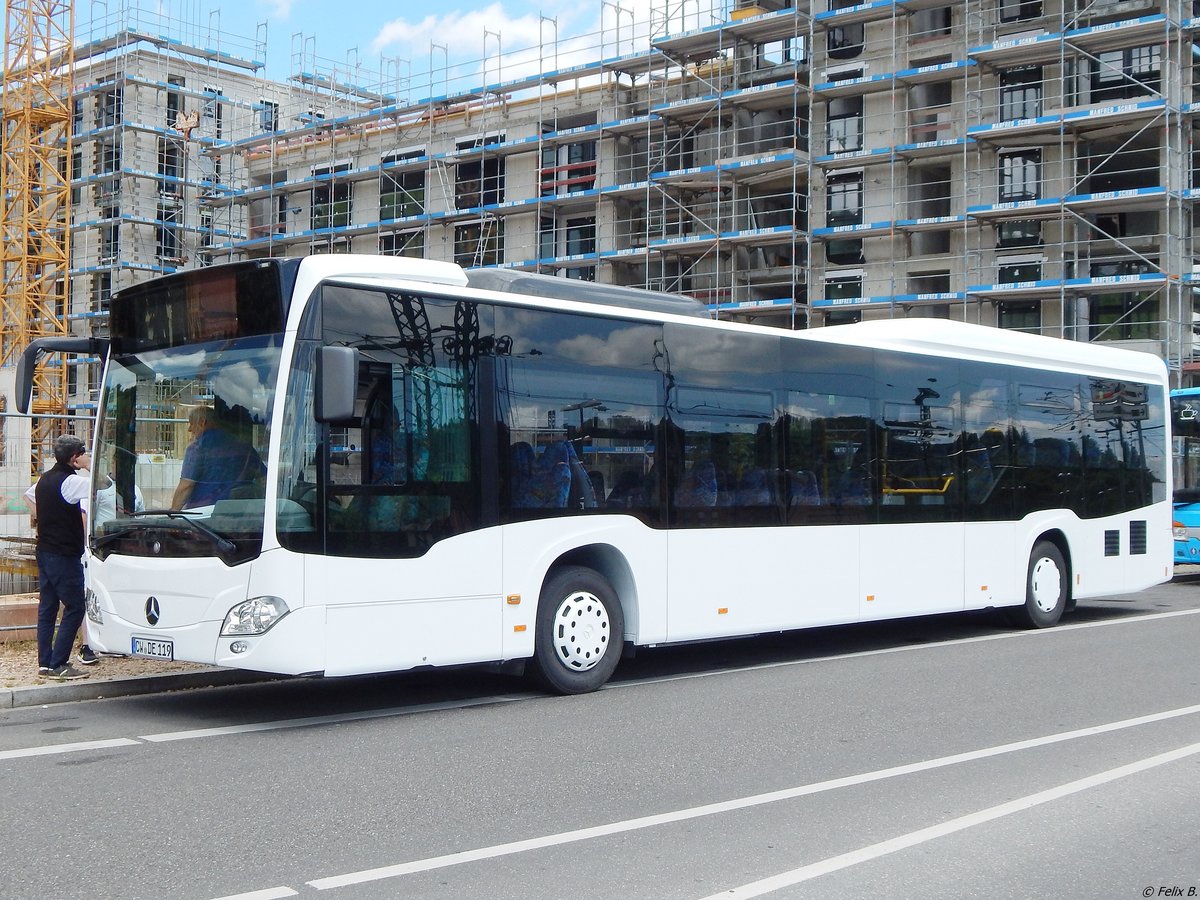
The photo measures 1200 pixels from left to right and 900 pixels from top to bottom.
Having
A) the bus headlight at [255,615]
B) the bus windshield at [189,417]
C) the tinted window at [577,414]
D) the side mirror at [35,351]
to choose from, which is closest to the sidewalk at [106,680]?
the bus windshield at [189,417]

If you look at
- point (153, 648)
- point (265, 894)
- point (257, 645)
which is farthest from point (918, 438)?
point (265, 894)

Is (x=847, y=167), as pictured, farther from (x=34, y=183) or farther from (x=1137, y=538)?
(x=34, y=183)

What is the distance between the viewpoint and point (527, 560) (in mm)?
9648

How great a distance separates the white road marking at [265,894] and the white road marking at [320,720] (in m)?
3.36

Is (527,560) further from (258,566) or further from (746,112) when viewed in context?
(746,112)

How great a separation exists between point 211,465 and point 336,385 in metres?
1.12

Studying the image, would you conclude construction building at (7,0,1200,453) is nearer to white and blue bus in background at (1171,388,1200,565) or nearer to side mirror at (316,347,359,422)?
white and blue bus in background at (1171,388,1200,565)

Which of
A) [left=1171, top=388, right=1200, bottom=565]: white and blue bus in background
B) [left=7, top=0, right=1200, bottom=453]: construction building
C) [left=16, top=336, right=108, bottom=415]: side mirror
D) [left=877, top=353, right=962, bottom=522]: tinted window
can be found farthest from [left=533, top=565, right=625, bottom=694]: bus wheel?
[left=7, top=0, right=1200, bottom=453]: construction building

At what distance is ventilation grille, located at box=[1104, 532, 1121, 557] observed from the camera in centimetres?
1562

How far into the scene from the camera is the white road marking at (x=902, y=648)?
11211mm

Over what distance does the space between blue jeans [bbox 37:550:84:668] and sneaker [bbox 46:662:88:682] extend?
4 cm

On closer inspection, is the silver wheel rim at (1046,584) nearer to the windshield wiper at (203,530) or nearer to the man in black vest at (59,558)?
the windshield wiper at (203,530)

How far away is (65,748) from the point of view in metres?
7.89

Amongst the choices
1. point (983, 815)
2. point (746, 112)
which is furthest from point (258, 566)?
point (746, 112)
